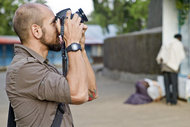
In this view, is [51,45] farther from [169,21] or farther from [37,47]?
[169,21]

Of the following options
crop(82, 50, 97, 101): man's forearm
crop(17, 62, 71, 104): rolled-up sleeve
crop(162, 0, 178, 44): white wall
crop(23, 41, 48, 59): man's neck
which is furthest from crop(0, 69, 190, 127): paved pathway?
crop(17, 62, 71, 104): rolled-up sleeve

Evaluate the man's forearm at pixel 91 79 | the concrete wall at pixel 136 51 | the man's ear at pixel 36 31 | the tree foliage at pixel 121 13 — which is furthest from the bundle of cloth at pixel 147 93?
the tree foliage at pixel 121 13

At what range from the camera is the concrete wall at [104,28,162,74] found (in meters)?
11.4

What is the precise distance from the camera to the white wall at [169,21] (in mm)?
8078

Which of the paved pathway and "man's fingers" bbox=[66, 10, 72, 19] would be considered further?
the paved pathway

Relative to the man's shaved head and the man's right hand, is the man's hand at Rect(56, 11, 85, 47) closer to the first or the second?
the man's right hand

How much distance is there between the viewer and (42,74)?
1463 millimetres

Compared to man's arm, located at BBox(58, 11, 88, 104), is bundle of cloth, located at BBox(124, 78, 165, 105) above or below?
below

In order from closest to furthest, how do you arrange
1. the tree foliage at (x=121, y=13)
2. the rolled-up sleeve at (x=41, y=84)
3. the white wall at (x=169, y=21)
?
the rolled-up sleeve at (x=41, y=84) < the white wall at (x=169, y=21) < the tree foliage at (x=121, y=13)

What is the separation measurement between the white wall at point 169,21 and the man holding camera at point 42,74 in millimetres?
6819

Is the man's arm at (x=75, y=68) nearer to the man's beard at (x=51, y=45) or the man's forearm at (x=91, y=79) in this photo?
the man's beard at (x=51, y=45)

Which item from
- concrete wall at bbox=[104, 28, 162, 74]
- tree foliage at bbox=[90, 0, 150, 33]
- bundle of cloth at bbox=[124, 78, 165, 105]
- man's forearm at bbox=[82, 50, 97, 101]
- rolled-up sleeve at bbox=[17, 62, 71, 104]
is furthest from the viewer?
tree foliage at bbox=[90, 0, 150, 33]

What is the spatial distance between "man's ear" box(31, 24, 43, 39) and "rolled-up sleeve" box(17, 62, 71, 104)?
0.18m

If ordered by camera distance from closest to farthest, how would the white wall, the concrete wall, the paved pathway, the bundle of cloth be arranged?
the paved pathway → the bundle of cloth → the white wall → the concrete wall
